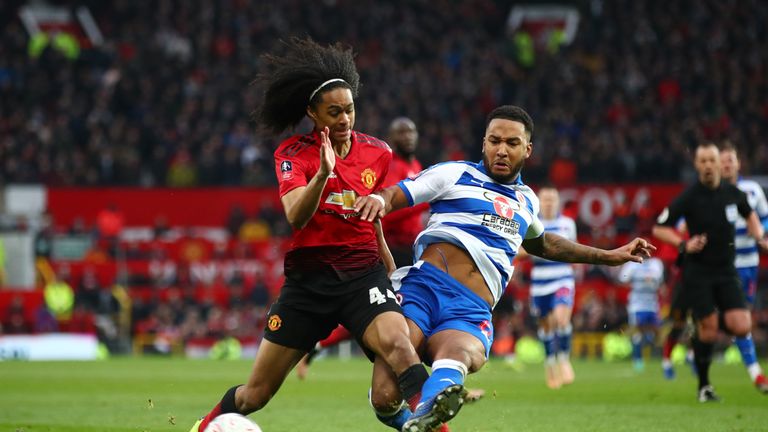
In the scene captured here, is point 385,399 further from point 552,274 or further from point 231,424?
point 552,274

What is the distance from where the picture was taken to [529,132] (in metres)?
7.56

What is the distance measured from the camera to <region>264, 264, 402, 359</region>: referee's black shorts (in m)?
7.09

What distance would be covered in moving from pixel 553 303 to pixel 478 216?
Answer: 8081 millimetres

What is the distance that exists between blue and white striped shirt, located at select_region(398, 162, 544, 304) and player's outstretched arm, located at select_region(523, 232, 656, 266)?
0.39 metres

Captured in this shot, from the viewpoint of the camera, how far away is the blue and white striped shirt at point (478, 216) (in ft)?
24.2

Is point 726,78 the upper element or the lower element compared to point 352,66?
upper

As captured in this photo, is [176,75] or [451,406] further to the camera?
[176,75]

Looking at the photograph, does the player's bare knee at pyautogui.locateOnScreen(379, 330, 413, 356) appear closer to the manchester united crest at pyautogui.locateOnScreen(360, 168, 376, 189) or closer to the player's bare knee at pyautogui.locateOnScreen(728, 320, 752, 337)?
the manchester united crest at pyautogui.locateOnScreen(360, 168, 376, 189)

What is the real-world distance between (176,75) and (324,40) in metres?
4.67

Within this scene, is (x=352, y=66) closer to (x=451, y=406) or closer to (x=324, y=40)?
(x=451, y=406)

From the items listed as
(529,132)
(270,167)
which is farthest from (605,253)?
(270,167)

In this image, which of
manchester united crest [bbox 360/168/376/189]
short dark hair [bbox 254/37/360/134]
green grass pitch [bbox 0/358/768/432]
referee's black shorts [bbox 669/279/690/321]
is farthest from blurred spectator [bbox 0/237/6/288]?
manchester united crest [bbox 360/168/376/189]

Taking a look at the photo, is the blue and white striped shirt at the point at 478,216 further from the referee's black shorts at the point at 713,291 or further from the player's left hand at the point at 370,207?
the referee's black shorts at the point at 713,291

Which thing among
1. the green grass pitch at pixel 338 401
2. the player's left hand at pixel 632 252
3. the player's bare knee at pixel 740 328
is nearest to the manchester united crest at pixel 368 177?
the player's left hand at pixel 632 252
